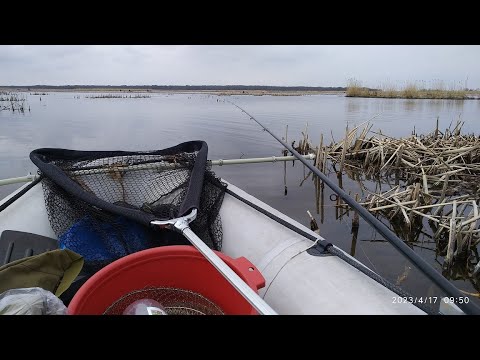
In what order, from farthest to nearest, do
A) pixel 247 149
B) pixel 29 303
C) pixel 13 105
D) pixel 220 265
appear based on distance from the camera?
pixel 13 105
pixel 247 149
pixel 220 265
pixel 29 303

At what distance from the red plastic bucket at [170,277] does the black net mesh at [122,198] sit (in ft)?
0.91

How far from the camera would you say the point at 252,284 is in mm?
1462

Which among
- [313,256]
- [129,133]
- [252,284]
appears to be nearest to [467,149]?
[313,256]

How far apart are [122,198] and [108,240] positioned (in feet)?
2.10

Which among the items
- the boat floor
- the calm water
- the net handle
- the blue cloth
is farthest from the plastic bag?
the calm water

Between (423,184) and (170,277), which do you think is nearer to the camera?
(170,277)

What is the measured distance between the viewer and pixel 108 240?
7.22 ft

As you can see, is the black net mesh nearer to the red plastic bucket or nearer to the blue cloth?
the blue cloth

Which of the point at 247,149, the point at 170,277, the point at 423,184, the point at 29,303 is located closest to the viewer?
the point at 29,303

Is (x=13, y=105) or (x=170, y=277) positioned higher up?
(x=13, y=105)

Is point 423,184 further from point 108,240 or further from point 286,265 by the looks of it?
point 108,240

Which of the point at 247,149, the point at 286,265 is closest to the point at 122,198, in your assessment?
the point at 286,265

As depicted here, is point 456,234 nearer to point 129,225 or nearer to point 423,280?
point 423,280
